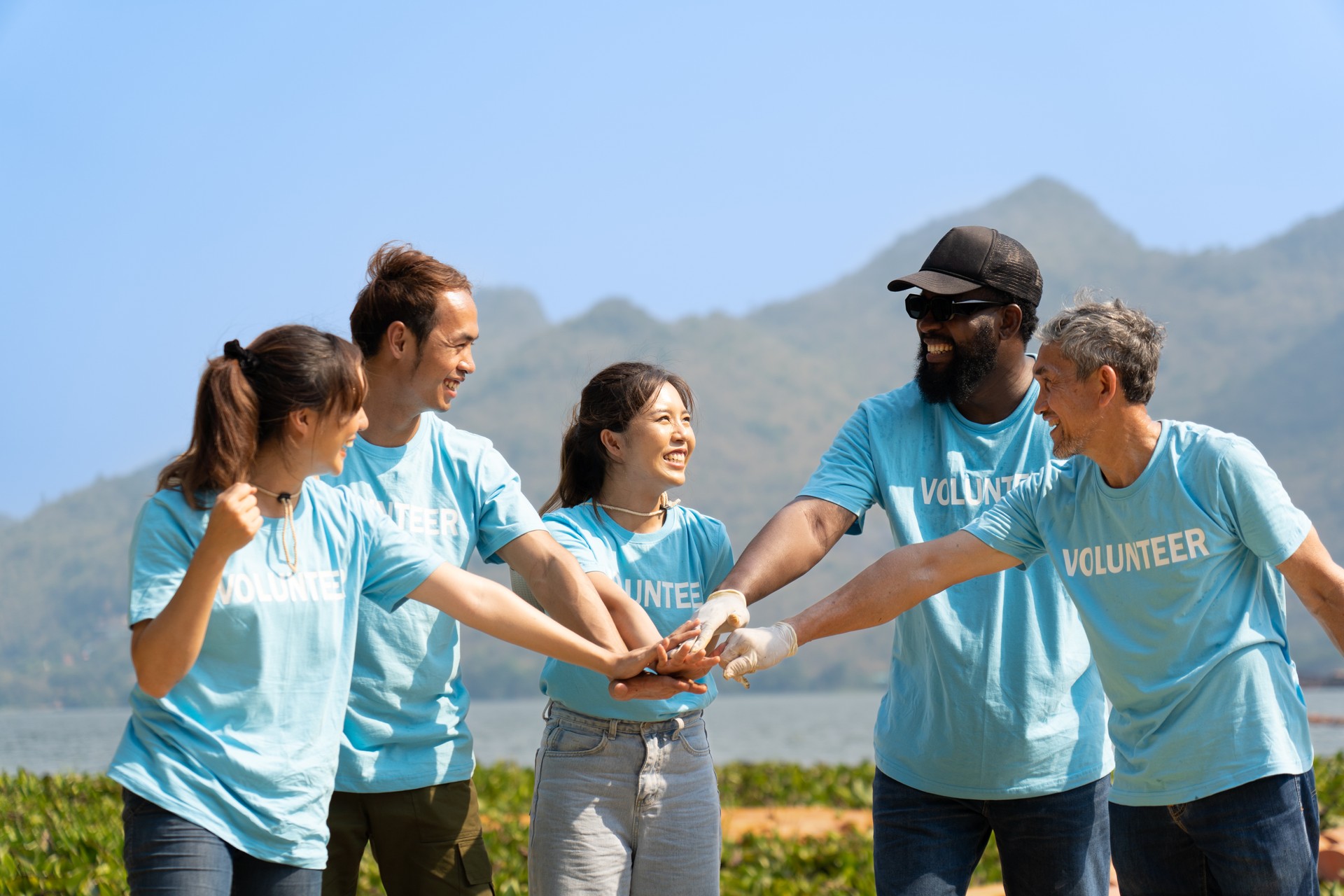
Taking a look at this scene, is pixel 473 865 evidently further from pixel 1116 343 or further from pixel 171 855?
pixel 1116 343

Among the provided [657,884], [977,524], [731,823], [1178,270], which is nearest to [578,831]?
[657,884]

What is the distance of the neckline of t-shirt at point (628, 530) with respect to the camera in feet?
12.1

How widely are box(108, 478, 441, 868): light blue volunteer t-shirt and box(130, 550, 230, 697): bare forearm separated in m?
0.08

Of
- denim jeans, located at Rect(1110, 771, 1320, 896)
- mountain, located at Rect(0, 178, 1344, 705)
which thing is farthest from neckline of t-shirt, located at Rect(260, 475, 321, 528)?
mountain, located at Rect(0, 178, 1344, 705)

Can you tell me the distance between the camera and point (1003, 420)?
3645 millimetres

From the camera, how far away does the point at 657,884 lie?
333 cm

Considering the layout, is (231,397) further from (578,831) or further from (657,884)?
(657,884)

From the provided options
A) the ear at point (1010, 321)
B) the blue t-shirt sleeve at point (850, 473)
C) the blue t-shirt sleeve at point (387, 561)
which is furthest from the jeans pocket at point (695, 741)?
the ear at point (1010, 321)

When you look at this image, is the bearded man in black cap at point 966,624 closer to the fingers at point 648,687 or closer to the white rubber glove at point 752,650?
the white rubber glove at point 752,650

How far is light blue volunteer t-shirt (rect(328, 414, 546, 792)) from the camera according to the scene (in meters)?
3.38

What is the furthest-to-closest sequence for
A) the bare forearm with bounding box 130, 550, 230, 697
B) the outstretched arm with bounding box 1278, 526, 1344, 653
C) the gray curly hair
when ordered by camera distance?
1. the gray curly hair
2. the outstretched arm with bounding box 1278, 526, 1344, 653
3. the bare forearm with bounding box 130, 550, 230, 697

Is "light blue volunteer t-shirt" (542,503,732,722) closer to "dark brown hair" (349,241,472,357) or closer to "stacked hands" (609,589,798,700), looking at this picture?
"stacked hands" (609,589,798,700)

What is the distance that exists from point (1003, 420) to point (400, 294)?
69.9 inches

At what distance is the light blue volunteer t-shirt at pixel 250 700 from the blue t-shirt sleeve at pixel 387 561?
6.5 inches
